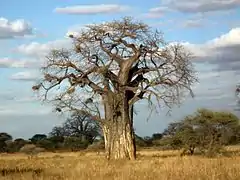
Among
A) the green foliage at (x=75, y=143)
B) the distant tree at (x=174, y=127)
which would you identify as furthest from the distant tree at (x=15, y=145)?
the distant tree at (x=174, y=127)

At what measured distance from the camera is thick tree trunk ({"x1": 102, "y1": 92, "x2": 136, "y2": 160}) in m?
35.8

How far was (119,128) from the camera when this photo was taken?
3600 cm

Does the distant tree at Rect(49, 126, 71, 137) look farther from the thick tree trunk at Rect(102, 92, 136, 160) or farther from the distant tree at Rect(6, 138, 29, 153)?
the thick tree trunk at Rect(102, 92, 136, 160)

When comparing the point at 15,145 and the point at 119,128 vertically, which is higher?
the point at 15,145

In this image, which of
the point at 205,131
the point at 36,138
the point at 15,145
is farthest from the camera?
the point at 36,138

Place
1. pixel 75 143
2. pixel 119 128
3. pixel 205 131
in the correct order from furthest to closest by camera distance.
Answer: pixel 75 143
pixel 205 131
pixel 119 128

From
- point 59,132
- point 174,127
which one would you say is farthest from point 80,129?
point 174,127

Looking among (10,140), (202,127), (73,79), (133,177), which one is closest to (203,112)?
(202,127)

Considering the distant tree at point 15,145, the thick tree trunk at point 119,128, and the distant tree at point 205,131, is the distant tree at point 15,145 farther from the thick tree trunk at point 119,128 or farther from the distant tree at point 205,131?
the thick tree trunk at point 119,128

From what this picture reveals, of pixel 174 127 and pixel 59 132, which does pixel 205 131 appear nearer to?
pixel 174 127

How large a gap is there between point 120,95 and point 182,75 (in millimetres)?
3978

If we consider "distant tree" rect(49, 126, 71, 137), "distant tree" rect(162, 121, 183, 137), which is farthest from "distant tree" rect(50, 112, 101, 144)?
"distant tree" rect(162, 121, 183, 137)

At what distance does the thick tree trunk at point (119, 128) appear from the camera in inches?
1409

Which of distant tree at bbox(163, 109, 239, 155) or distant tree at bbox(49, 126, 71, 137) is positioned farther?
distant tree at bbox(49, 126, 71, 137)
